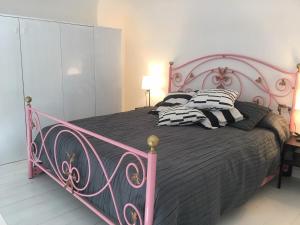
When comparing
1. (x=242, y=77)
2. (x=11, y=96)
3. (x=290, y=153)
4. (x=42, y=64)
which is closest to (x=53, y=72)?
(x=42, y=64)

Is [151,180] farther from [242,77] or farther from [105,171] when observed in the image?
[242,77]

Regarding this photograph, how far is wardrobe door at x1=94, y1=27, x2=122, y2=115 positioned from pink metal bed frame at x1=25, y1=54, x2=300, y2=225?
33.8 inches

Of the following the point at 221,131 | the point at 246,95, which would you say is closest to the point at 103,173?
the point at 221,131

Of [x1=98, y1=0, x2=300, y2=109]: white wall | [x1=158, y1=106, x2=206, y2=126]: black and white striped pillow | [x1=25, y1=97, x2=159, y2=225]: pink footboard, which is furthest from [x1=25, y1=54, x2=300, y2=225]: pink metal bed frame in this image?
[x1=158, y1=106, x2=206, y2=126]: black and white striped pillow

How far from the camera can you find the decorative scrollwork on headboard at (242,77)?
9.18 ft

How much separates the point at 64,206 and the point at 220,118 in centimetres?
162

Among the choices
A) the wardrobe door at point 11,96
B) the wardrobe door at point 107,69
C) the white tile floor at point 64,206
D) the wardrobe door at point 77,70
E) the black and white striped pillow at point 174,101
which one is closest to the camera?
the white tile floor at point 64,206

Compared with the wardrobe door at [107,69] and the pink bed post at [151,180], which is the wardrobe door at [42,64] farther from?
the pink bed post at [151,180]

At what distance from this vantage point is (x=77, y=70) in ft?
11.7

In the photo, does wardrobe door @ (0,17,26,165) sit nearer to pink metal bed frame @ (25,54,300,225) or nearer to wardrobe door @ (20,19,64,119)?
wardrobe door @ (20,19,64,119)

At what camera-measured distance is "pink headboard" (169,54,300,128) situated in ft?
9.16

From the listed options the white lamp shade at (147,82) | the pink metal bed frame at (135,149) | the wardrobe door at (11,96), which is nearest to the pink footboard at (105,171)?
the pink metal bed frame at (135,149)

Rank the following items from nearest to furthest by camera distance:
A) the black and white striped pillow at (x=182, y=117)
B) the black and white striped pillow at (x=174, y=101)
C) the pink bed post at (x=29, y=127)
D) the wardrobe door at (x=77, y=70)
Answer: the pink bed post at (x=29, y=127) → the black and white striped pillow at (x=182, y=117) → the black and white striped pillow at (x=174, y=101) → the wardrobe door at (x=77, y=70)

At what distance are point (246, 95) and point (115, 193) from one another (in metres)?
2.07
